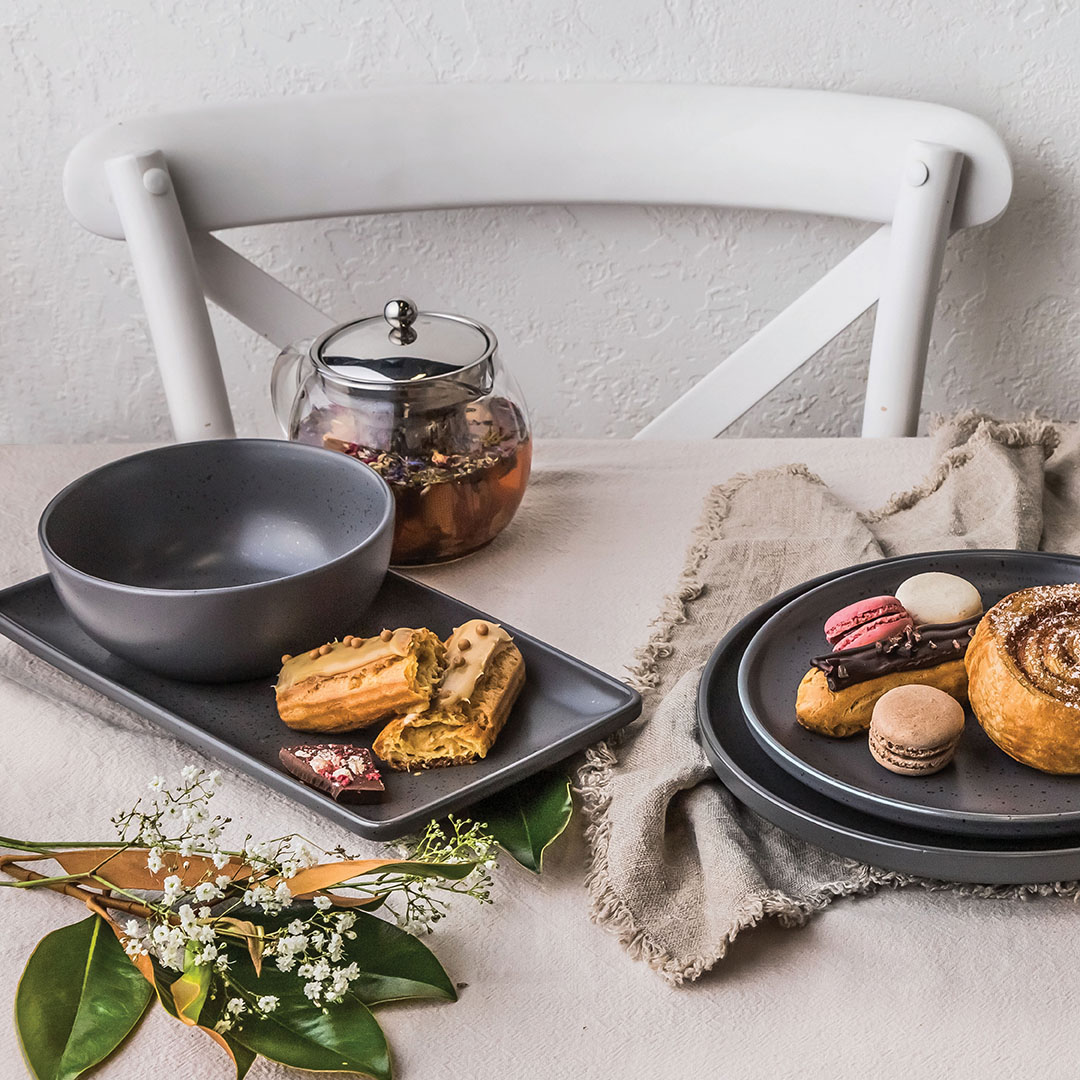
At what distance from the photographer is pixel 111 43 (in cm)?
129

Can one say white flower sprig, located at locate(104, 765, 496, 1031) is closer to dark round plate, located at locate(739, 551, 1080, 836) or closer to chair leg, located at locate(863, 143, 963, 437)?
dark round plate, located at locate(739, 551, 1080, 836)

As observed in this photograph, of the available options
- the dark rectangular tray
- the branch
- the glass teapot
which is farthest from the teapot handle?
the branch

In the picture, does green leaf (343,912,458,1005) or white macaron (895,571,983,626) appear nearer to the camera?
green leaf (343,912,458,1005)

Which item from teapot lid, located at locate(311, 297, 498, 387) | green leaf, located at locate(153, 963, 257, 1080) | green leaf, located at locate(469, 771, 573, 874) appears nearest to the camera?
green leaf, located at locate(153, 963, 257, 1080)

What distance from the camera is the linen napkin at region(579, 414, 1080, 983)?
55 centimetres

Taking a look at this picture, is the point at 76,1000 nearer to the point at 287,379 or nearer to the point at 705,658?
the point at 705,658

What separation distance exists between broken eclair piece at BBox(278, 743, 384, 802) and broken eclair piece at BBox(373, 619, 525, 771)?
2 centimetres

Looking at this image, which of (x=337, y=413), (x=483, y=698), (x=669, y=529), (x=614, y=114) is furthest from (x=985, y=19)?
(x=483, y=698)

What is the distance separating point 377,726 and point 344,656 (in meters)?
0.04

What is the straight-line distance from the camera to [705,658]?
741 millimetres

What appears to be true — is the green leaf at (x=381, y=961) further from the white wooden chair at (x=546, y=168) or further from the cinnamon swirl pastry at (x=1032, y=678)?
the white wooden chair at (x=546, y=168)

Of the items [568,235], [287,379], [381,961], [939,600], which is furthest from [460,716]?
[568,235]

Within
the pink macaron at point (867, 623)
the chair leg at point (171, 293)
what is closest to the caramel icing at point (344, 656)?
the pink macaron at point (867, 623)

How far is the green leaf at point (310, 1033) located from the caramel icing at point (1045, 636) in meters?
0.33
